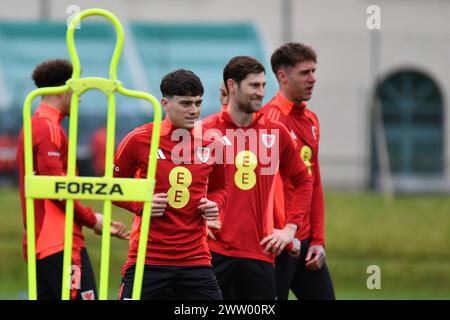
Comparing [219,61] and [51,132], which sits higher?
[219,61]

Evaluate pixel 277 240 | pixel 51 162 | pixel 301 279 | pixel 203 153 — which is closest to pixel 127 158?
pixel 203 153

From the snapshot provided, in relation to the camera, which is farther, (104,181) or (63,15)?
(63,15)

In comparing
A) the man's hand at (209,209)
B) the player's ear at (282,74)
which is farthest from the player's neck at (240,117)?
the man's hand at (209,209)

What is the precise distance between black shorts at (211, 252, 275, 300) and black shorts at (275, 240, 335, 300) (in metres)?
0.50

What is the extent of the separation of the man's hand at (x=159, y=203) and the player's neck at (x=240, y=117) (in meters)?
1.70

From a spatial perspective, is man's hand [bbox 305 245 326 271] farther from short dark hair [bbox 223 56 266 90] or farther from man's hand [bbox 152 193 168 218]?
man's hand [bbox 152 193 168 218]

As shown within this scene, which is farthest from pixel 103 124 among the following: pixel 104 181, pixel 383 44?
pixel 104 181

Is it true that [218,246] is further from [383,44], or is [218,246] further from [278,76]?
[383,44]

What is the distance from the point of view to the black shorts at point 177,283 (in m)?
6.49

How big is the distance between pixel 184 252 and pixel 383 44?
88.6 ft

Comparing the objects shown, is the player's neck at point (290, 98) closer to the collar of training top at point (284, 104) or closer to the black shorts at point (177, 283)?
the collar of training top at point (284, 104)

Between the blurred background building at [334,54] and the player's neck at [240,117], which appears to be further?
the blurred background building at [334,54]

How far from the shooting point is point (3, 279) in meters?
16.3

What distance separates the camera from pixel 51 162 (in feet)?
24.4
